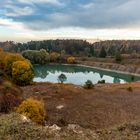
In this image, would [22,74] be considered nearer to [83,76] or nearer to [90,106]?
[90,106]

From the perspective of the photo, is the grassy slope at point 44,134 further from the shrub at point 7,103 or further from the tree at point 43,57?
the tree at point 43,57

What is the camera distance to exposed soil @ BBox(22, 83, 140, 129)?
32281 mm

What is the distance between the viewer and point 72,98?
45.9m

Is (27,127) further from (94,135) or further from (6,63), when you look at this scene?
(6,63)

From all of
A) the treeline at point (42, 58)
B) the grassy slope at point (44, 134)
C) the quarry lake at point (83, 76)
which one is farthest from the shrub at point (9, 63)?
the treeline at point (42, 58)

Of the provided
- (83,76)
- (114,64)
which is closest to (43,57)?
(114,64)

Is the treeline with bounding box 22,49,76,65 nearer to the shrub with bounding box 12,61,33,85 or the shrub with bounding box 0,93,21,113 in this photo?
the shrub with bounding box 12,61,33,85

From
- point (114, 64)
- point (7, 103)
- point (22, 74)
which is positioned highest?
point (7, 103)

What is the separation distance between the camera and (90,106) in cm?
4034

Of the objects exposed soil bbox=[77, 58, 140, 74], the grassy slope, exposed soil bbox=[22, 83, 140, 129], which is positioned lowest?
exposed soil bbox=[77, 58, 140, 74]

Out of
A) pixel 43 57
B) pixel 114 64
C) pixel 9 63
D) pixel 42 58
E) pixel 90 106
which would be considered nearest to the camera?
pixel 90 106

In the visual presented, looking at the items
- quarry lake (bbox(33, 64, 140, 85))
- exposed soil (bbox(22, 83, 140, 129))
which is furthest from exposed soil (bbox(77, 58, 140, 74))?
exposed soil (bbox(22, 83, 140, 129))

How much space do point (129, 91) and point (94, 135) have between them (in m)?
41.7

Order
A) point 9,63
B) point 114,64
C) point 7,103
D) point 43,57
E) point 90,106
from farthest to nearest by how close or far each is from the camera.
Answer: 1. point 43,57
2. point 114,64
3. point 9,63
4. point 90,106
5. point 7,103
